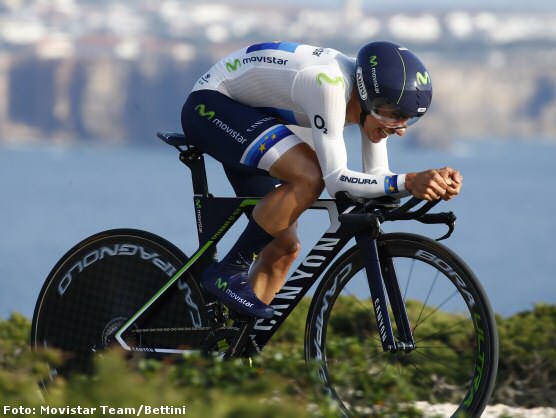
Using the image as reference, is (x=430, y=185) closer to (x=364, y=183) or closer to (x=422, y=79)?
(x=364, y=183)

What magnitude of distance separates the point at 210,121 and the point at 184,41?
7432 inches

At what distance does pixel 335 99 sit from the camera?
512 cm

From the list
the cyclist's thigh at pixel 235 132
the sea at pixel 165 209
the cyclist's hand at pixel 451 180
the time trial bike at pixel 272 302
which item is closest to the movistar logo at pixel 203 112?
the cyclist's thigh at pixel 235 132

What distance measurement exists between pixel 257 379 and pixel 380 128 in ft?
4.53

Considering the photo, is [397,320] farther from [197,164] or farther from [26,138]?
[26,138]

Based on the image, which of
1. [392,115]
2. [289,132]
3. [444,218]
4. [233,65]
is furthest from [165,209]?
[444,218]

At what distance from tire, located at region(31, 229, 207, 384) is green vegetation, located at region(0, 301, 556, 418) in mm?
264

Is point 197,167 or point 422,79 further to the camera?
point 197,167

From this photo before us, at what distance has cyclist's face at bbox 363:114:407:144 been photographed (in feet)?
17.1

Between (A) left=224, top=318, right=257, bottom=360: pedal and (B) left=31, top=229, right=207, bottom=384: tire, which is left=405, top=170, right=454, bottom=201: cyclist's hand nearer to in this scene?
(A) left=224, top=318, right=257, bottom=360: pedal

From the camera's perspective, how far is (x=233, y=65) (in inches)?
220

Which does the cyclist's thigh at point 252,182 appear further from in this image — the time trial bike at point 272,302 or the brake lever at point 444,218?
the brake lever at point 444,218

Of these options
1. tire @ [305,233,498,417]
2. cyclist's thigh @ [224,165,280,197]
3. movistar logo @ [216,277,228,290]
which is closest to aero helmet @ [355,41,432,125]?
tire @ [305,233,498,417]

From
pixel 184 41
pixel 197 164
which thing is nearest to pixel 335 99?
pixel 197 164
